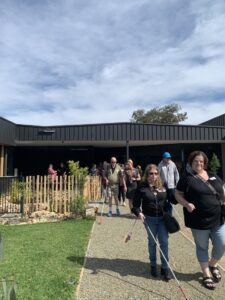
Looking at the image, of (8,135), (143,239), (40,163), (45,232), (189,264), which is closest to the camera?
(189,264)

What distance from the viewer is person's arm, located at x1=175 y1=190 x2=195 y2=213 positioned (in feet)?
14.1

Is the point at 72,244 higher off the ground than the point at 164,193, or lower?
lower

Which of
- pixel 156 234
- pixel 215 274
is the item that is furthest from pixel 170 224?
pixel 215 274

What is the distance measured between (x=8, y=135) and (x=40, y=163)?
24.6 ft

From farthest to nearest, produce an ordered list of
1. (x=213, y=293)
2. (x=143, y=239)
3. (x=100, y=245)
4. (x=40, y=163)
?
(x=40, y=163), (x=143, y=239), (x=100, y=245), (x=213, y=293)

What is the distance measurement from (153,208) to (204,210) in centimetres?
78

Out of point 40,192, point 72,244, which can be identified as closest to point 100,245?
point 72,244

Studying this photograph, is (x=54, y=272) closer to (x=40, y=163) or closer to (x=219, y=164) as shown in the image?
(x=219, y=164)

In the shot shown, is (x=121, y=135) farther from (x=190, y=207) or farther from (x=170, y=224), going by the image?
(x=190, y=207)

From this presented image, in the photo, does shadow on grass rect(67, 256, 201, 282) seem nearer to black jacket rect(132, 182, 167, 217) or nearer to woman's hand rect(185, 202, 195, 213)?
black jacket rect(132, 182, 167, 217)

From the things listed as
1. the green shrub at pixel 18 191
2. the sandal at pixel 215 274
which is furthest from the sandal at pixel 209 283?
the green shrub at pixel 18 191

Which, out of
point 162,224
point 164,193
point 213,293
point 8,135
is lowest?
point 213,293

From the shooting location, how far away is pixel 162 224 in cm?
482

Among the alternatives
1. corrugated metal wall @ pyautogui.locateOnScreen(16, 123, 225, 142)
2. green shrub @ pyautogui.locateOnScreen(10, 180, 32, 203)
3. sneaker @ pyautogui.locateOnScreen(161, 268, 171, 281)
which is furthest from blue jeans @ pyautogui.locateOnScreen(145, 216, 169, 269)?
corrugated metal wall @ pyautogui.locateOnScreen(16, 123, 225, 142)
